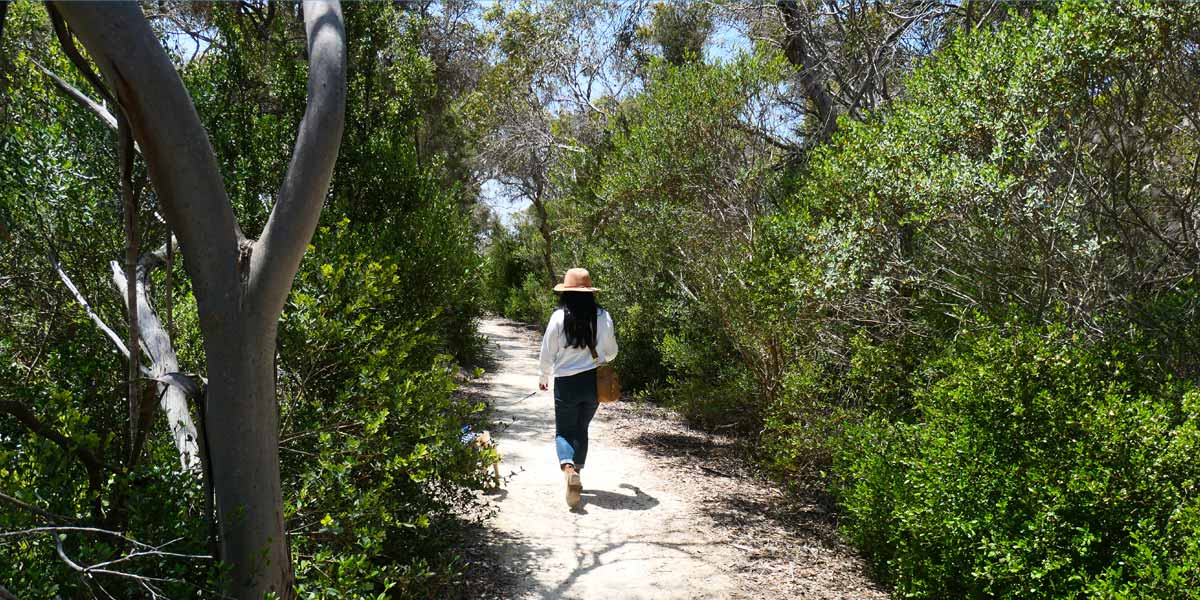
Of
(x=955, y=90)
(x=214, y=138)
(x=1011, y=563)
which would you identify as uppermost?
(x=955, y=90)

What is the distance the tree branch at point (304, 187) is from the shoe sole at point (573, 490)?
388cm

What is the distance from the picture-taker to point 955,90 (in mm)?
4910

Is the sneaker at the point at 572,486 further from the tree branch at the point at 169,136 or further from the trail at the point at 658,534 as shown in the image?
the tree branch at the point at 169,136

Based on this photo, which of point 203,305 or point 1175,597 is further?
point 1175,597

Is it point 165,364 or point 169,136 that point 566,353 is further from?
point 169,136

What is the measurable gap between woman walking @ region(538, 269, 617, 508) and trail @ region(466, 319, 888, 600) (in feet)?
1.65

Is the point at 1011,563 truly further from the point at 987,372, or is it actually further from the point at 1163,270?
the point at 1163,270

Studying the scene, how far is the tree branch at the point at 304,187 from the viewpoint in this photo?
2629mm

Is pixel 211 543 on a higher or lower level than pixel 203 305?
lower

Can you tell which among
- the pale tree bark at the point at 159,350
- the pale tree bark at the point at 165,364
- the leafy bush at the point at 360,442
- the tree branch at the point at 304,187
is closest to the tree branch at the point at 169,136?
the tree branch at the point at 304,187

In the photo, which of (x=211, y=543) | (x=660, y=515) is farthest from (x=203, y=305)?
(x=660, y=515)

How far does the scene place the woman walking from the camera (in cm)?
630

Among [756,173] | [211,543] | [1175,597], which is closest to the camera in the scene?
[211,543]

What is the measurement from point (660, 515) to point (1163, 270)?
13.3ft
